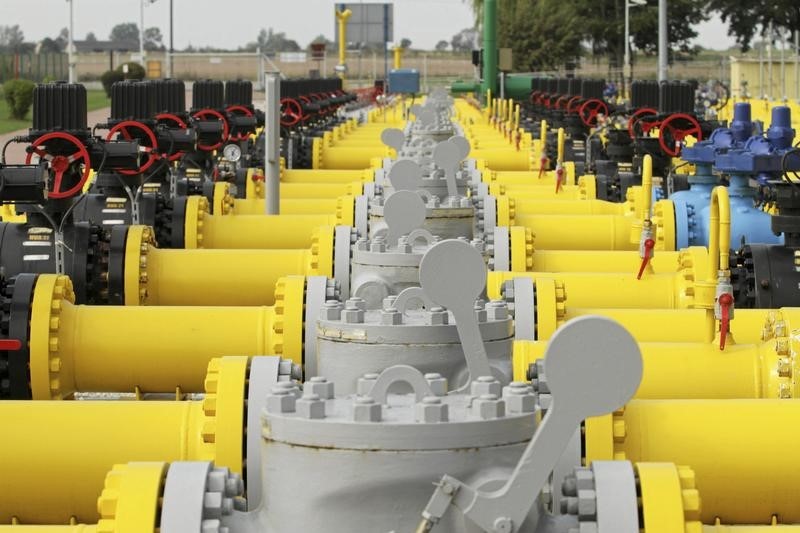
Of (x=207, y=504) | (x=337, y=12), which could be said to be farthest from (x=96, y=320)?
(x=337, y=12)

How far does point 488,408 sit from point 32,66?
7733 cm

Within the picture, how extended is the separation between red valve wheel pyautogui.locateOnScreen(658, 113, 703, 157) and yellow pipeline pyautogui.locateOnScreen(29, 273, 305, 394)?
1158cm

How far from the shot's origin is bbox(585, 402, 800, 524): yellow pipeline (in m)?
6.28

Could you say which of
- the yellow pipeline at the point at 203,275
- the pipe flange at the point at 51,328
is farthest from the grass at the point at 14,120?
the pipe flange at the point at 51,328

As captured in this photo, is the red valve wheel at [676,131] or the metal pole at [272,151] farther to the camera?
the red valve wheel at [676,131]

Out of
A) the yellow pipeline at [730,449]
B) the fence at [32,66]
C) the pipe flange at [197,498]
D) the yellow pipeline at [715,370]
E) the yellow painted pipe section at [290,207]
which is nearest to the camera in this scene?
the pipe flange at [197,498]

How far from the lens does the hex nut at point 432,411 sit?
422 cm

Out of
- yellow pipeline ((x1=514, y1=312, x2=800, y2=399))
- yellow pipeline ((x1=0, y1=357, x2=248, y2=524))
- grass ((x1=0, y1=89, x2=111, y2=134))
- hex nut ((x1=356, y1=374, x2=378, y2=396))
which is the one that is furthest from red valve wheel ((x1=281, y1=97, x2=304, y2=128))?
hex nut ((x1=356, y1=374, x2=378, y2=396))

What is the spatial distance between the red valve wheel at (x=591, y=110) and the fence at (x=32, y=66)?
45.3 meters

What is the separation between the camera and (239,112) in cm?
2630

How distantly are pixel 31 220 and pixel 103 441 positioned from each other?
238 inches

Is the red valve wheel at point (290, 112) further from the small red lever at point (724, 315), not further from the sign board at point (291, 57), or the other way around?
the sign board at point (291, 57)

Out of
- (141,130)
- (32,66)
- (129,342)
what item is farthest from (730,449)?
(32,66)

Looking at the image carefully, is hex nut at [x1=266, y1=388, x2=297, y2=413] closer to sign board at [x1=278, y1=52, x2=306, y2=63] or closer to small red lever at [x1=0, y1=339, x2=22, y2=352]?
Answer: small red lever at [x1=0, y1=339, x2=22, y2=352]
